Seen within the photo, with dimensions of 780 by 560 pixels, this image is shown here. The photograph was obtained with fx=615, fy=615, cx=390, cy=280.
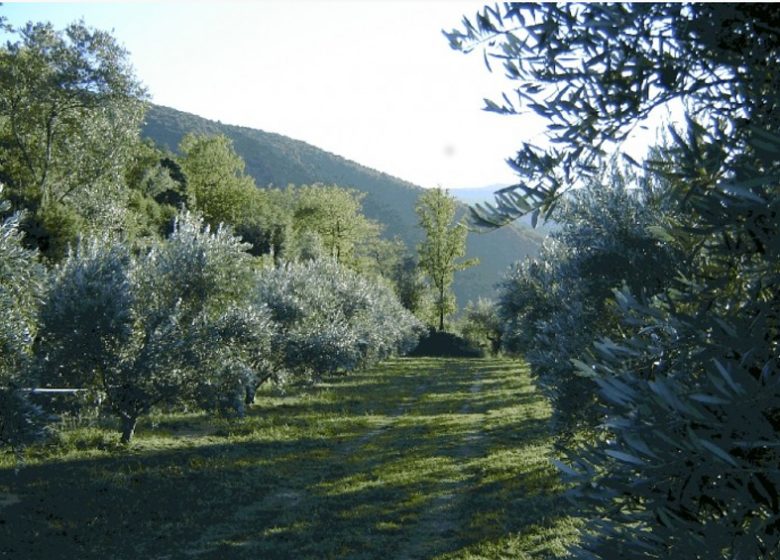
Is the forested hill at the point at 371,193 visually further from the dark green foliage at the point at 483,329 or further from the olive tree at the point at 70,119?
the olive tree at the point at 70,119

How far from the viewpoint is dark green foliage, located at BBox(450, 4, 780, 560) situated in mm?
3203

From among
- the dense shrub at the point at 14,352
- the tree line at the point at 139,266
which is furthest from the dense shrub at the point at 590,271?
the dense shrub at the point at 14,352

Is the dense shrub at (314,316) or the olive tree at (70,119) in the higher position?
the olive tree at (70,119)

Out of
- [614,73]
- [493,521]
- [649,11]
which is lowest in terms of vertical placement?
[493,521]

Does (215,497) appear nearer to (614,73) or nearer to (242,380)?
(242,380)

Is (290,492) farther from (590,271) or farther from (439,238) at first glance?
(439,238)

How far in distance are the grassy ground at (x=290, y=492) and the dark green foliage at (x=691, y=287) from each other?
1005 centimetres

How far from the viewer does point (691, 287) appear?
15.0ft

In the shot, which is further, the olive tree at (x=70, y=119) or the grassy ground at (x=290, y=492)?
the olive tree at (x=70, y=119)

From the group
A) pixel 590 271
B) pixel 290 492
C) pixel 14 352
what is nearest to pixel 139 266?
pixel 14 352

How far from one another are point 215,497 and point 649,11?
17.9 meters

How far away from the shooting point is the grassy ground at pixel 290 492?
14164mm

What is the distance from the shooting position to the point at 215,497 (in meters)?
18.4

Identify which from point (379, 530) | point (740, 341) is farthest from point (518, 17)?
point (379, 530)
